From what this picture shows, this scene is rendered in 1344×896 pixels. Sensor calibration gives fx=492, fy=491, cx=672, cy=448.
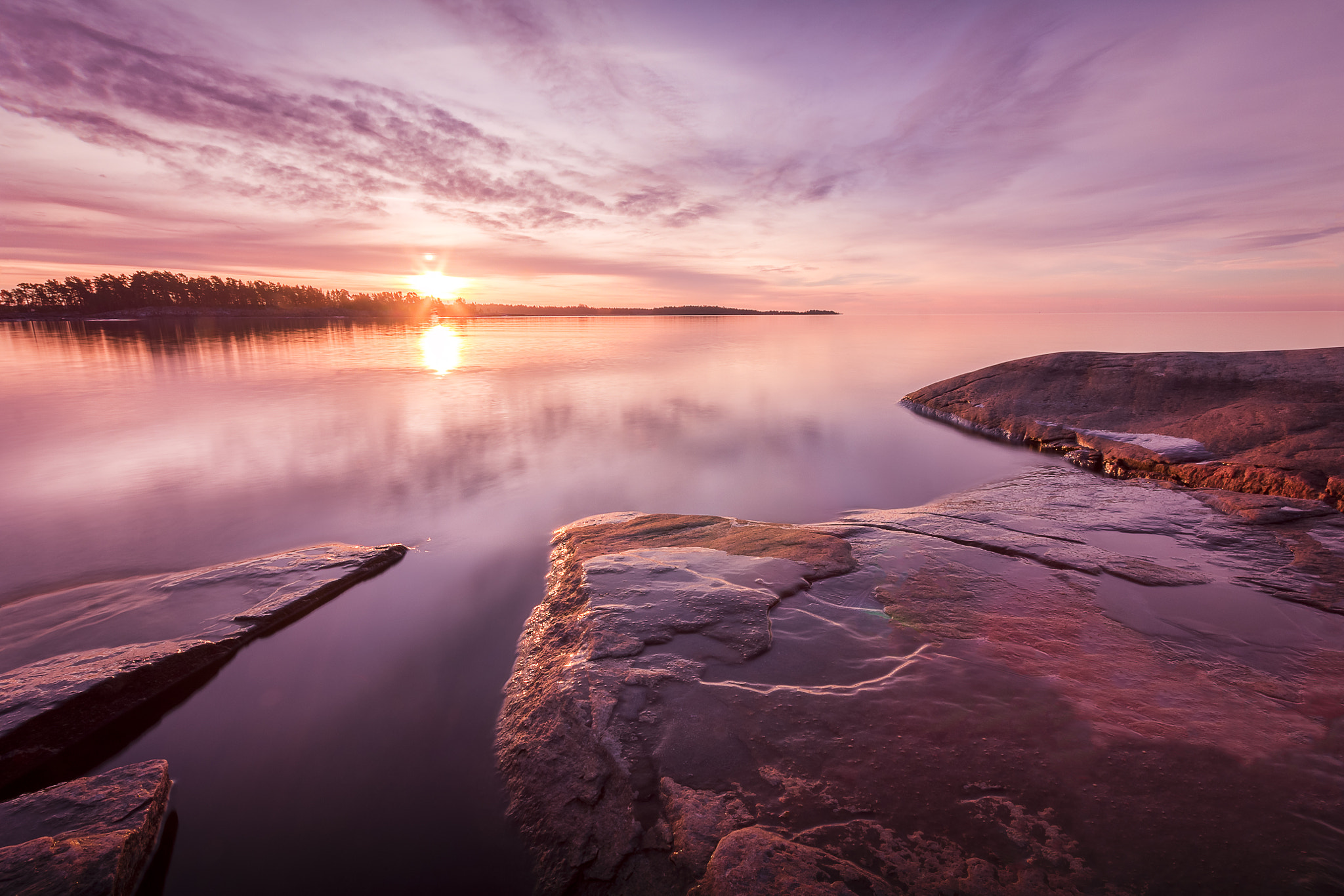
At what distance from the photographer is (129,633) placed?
4762 mm

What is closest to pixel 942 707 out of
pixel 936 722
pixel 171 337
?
pixel 936 722

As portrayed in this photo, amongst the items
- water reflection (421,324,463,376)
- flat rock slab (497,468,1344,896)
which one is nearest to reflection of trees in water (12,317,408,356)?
water reflection (421,324,463,376)

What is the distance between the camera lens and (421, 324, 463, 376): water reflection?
31.7m

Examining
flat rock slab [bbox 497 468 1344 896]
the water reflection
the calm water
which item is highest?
the water reflection

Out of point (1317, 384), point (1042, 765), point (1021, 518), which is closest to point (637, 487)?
point (1021, 518)

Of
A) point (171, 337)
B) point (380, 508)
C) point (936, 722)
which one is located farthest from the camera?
point (171, 337)

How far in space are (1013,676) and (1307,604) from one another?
12.0 feet

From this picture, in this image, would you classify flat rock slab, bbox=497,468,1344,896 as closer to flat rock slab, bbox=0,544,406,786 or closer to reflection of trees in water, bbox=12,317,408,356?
flat rock slab, bbox=0,544,406,786

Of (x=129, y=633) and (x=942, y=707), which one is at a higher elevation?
(x=942, y=707)

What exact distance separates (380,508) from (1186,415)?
670 inches

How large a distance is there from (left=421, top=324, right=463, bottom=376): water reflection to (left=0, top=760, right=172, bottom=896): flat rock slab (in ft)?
88.3

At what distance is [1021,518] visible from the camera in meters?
7.17

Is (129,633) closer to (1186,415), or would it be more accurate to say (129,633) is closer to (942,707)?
(942,707)

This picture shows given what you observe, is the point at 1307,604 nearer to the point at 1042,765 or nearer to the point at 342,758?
the point at 1042,765
